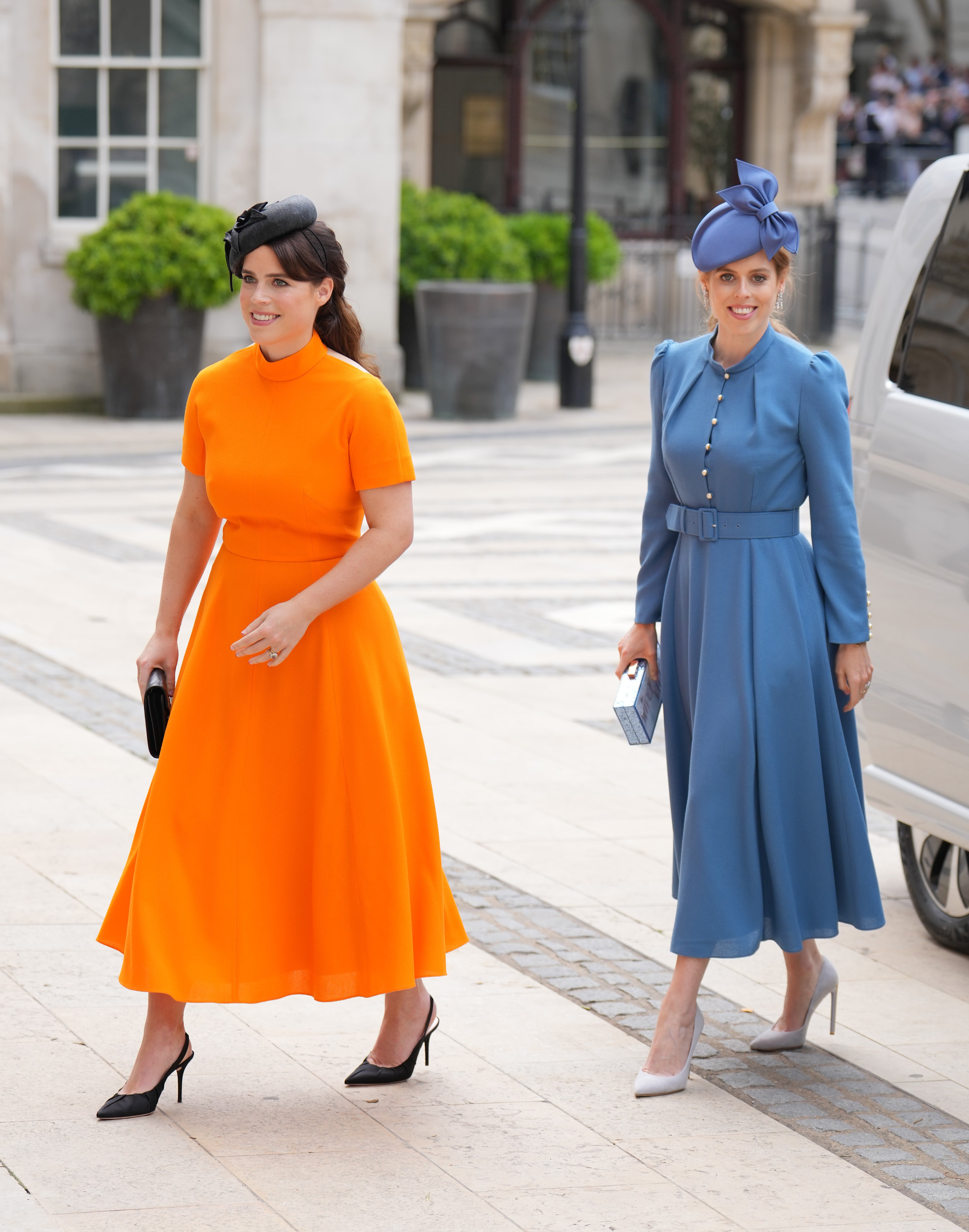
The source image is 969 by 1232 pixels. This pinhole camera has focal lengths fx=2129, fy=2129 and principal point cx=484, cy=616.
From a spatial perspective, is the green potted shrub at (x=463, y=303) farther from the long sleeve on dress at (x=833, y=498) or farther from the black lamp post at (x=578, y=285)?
the long sleeve on dress at (x=833, y=498)

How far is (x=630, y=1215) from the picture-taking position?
382 cm

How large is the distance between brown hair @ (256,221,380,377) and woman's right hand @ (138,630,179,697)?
68 cm

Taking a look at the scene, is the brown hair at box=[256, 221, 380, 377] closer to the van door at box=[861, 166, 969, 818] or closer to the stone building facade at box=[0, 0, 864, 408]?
the van door at box=[861, 166, 969, 818]

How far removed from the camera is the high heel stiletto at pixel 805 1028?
4.68 meters

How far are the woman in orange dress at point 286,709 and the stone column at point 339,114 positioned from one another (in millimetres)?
14030

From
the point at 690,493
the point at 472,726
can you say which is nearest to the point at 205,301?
the point at 472,726

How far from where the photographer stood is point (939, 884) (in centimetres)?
561

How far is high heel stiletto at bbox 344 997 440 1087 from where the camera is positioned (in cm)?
444

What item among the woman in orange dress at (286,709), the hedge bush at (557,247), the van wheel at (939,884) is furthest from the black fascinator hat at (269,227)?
the hedge bush at (557,247)

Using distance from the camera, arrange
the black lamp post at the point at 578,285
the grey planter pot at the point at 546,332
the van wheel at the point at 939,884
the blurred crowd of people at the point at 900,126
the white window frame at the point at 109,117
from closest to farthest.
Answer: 1. the van wheel at the point at 939,884
2. the white window frame at the point at 109,117
3. the black lamp post at the point at 578,285
4. the grey planter pot at the point at 546,332
5. the blurred crowd of people at the point at 900,126

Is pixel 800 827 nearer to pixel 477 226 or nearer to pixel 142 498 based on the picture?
pixel 142 498

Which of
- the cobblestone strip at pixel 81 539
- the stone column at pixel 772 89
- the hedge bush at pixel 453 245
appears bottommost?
the cobblestone strip at pixel 81 539

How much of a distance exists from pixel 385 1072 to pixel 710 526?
52.3 inches

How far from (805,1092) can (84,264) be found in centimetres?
1415
